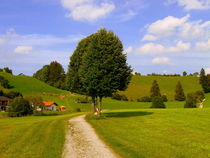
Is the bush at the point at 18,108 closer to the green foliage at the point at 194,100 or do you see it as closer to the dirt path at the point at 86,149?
the dirt path at the point at 86,149

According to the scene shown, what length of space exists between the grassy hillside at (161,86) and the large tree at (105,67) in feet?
336

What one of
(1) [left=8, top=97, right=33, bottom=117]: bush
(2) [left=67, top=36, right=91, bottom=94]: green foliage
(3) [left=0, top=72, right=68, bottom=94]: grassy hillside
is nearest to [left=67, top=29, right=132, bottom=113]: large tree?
(2) [left=67, top=36, right=91, bottom=94]: green foliage

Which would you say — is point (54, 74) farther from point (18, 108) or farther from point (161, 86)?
point (18, 108)

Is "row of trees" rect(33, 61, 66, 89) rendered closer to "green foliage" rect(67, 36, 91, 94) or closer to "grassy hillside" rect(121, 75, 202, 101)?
"grassy hillside" rect(121, 75, 202, 101)

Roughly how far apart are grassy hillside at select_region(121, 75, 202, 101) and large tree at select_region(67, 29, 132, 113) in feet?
336

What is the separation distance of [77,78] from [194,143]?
98.3 feet

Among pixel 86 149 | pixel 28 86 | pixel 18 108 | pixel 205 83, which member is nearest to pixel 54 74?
pixel 28 86

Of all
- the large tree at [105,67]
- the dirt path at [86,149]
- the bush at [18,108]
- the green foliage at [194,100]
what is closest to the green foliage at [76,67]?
the large tree at [105,67]

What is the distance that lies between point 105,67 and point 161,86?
449 feet

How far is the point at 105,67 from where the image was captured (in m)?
36.0

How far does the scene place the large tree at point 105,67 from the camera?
3569 cm

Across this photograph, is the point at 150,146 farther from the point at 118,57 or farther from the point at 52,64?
the point at 52,64

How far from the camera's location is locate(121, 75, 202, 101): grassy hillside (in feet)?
486

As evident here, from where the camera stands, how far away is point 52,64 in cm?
16525
